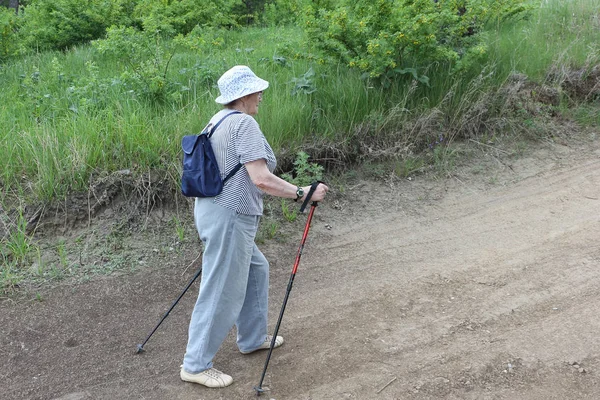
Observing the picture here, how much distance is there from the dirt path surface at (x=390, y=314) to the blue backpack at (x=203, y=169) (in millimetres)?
1333

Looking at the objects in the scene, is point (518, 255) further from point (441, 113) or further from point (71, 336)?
point (71, 336)

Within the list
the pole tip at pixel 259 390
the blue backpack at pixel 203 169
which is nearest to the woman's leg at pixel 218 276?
the blue backpack at pixel 203 169

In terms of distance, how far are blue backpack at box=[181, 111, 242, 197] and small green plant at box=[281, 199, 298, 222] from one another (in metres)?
2.38

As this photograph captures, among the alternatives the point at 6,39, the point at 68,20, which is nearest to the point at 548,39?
the point at 68,20

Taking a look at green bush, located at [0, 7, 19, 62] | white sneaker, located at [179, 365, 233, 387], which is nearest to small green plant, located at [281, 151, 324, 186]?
white sneaker, located at [179, 365, 233, 387]

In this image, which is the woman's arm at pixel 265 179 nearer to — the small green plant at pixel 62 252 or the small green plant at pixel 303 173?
the small green plant at pixel 303 173

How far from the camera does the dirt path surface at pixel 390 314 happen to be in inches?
159

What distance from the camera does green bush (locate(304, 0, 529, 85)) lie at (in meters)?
6.64

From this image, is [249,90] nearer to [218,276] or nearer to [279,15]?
[218,276]

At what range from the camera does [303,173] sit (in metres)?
6.20

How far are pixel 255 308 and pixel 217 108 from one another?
2.94 m

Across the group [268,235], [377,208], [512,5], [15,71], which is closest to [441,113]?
[377,208]

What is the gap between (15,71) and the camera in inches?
342

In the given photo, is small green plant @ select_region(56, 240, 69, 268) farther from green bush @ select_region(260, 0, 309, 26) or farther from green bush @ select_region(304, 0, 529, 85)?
green bush @ select_region(260, 0, 309, 26)
